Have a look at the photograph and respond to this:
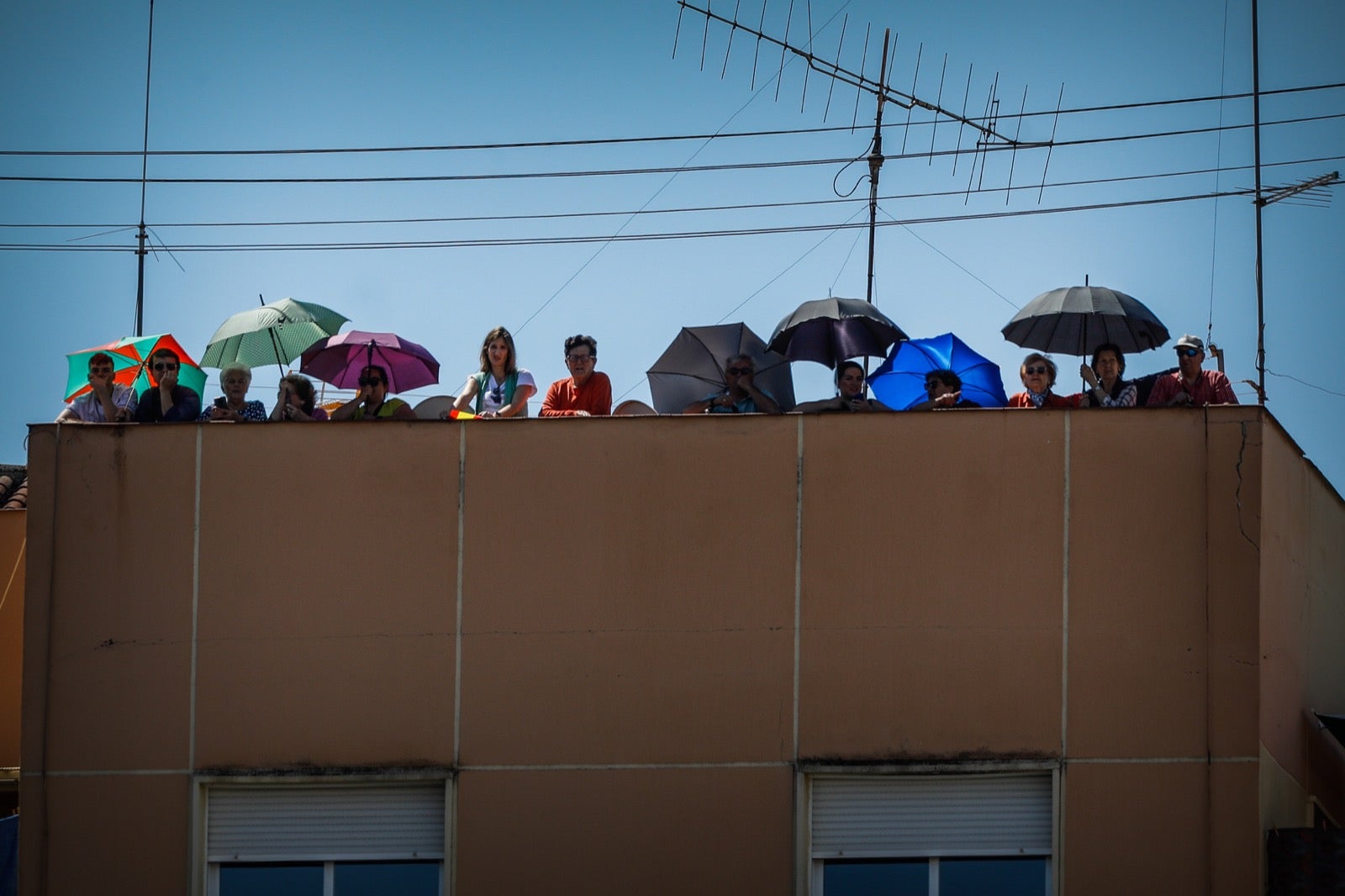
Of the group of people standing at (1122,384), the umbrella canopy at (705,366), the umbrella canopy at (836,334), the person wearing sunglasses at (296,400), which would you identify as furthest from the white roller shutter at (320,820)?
the group of people standing at (1122,384)

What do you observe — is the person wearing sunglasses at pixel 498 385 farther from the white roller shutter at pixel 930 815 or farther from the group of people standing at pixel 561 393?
the white roller shutter at pixel 930 815

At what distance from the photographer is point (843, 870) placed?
13180 millimetres

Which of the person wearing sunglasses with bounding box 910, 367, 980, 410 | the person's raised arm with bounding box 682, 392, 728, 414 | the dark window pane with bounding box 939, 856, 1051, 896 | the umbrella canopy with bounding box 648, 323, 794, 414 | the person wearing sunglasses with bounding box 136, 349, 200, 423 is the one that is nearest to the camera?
the dark window pane with bounding box 939, 856, 1051, 896

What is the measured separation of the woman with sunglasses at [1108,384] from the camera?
13477mm

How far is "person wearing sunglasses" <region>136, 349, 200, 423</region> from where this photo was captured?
13875mm

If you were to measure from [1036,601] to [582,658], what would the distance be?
3.48 m

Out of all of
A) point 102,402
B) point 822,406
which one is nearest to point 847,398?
point 822,406

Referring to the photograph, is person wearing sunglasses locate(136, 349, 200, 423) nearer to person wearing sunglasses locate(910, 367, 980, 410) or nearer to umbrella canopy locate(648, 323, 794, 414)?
umbrella canopy locate(648, 323, 794, 414)

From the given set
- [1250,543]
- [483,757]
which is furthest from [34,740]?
[1250,543]

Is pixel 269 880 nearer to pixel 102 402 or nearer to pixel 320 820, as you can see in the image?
pixel 320 820

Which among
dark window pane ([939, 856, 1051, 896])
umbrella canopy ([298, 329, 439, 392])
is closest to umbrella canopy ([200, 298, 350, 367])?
umbrella canopy ([298, 329, 439, 392])

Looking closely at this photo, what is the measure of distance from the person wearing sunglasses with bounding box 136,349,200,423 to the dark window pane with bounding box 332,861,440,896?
148 inches

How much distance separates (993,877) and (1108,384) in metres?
3.87

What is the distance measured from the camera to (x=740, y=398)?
46.2ft
